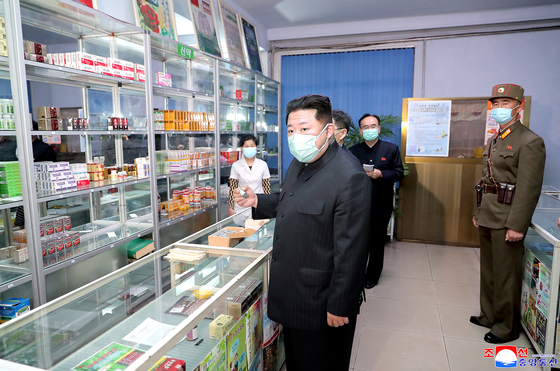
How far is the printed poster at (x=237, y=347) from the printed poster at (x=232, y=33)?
4543 millimetres

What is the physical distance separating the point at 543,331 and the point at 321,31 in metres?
5.83

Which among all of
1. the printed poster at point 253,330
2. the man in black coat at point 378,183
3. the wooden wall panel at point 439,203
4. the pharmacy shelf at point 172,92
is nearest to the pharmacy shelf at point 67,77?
the pharmacy shelf at point 172,92

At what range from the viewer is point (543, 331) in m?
2.80

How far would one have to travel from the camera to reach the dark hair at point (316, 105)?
1813mm

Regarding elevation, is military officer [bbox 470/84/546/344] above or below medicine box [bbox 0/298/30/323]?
above

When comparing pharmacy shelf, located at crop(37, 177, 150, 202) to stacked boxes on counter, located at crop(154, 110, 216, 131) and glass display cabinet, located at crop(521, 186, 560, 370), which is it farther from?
glass display cabinet, located at crop(521, 186, 560, 370)

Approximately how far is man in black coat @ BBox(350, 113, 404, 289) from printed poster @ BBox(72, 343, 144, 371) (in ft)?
10.6

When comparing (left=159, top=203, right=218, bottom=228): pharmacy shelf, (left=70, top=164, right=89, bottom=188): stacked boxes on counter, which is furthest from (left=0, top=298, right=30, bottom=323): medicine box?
(left=159, top=203, right=218, bottom=228): pharmacy shelf

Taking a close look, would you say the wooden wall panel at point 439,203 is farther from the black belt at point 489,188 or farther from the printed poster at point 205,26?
the printed poster at point 205,26

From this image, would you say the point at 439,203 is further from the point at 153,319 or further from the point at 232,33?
the point at 153,319

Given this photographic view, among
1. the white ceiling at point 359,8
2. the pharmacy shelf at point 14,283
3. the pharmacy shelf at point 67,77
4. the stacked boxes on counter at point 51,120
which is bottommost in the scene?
the pharmacy shelf at point 14,283

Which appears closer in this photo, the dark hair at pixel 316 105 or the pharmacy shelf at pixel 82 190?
the dark hair at pixel 316 105

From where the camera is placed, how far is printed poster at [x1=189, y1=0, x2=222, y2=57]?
16.0ft

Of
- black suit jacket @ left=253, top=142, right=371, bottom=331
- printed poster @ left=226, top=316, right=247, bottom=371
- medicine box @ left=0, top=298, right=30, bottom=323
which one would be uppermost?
black suit jacket @ left=253, top=142, right=371, bottom=331
